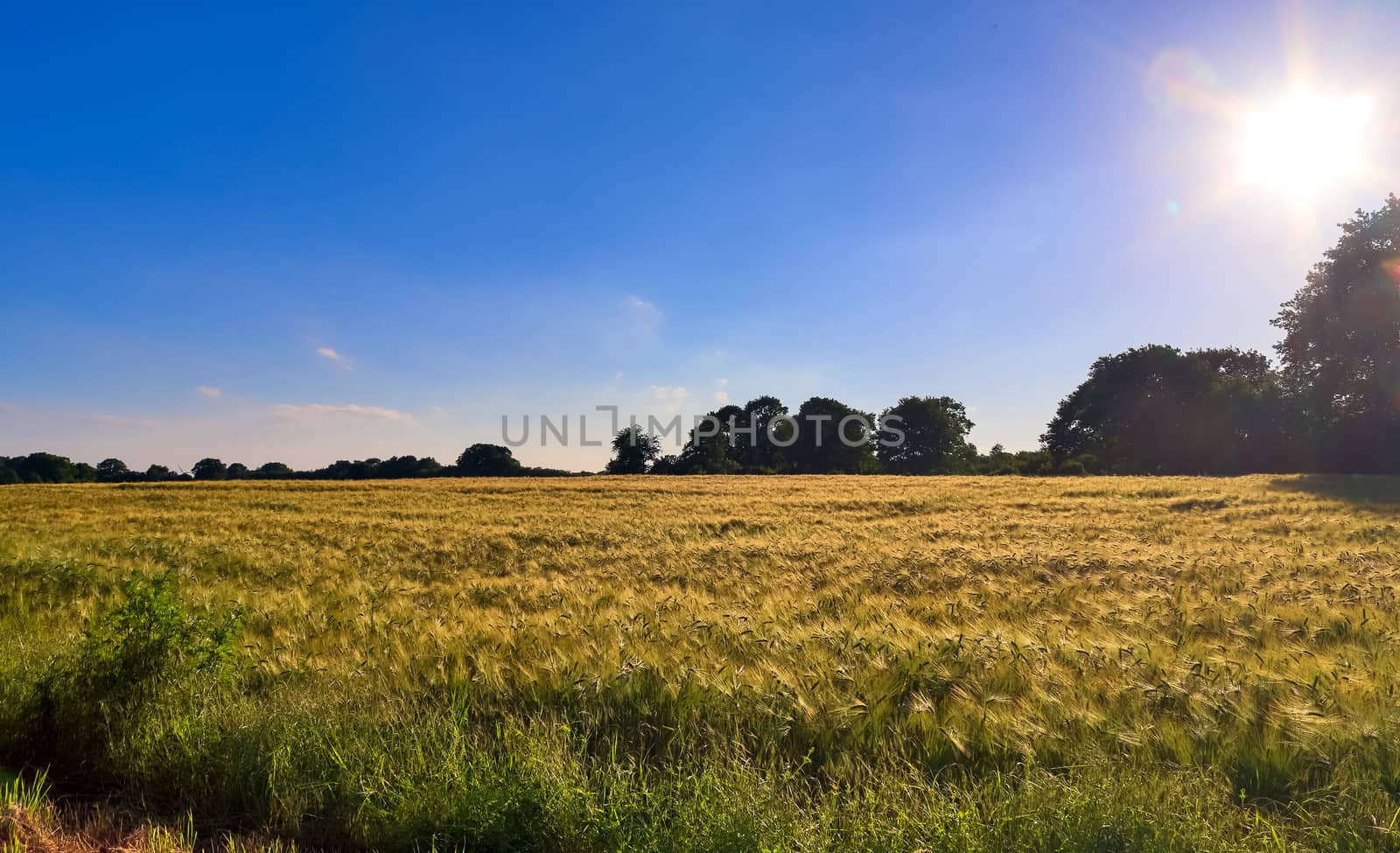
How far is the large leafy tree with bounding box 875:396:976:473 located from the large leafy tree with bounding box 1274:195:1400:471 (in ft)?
133

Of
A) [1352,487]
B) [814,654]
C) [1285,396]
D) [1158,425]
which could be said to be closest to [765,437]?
[1158,425]

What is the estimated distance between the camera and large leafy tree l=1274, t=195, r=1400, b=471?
3088 centimetres

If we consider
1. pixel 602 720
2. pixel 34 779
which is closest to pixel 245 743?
pixel 34 779

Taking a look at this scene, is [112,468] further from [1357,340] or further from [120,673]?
[1357,340]

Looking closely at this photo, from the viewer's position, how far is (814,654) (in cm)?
407

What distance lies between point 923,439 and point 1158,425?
95.4 feet

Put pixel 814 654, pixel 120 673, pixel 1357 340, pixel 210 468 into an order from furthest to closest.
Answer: pixel 210 468
pixel 1357 340
pixel 814 654
pixel 120 673

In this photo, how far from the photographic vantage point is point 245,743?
Result: 285 centimetres

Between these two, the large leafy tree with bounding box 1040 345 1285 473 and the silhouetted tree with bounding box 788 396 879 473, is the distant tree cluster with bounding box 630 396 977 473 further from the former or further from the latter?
the large leafy tree with bounding box 1040 345 1285 473

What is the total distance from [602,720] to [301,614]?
14.2 ft

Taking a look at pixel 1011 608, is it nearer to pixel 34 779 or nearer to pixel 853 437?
pixel 34 779

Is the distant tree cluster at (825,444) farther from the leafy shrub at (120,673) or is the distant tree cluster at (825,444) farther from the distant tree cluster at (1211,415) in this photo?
the leafy shrub at (120,673)

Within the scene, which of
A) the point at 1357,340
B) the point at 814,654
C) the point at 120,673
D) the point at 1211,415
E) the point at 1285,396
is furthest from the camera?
the point at 1211,415

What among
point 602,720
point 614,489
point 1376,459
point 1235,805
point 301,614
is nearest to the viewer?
point 1235,805
